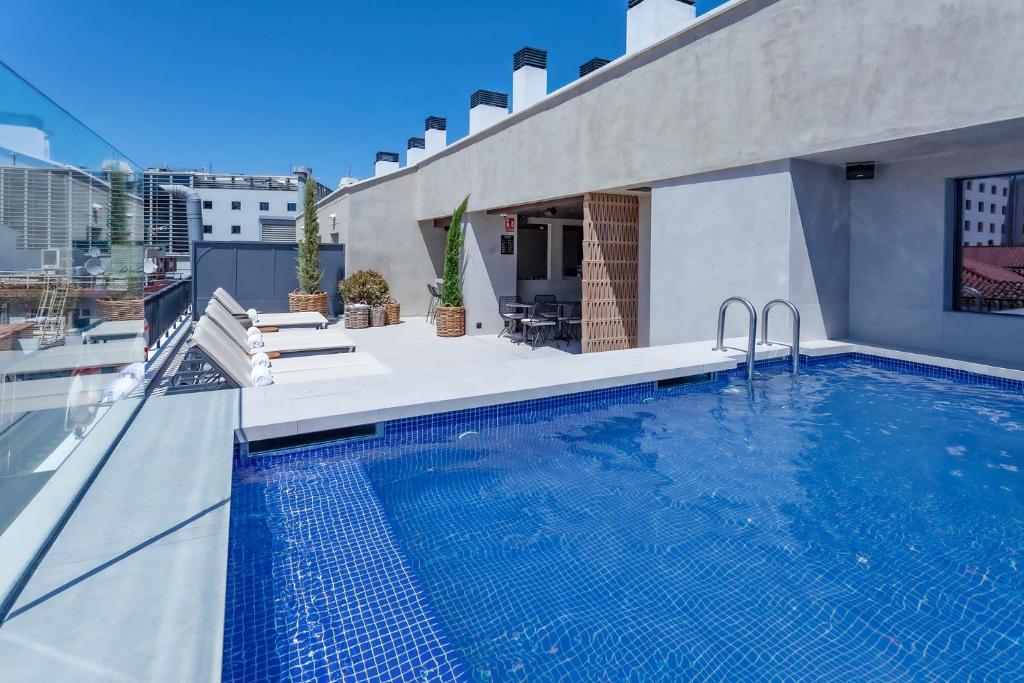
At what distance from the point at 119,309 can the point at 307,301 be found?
438 inches

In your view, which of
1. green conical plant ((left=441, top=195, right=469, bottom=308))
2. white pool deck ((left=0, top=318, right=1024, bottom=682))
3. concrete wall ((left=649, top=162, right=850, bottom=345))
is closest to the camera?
white pool deck ((left=0, top=318, right=1024, bottom=682))

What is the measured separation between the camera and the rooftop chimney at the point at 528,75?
1194cm

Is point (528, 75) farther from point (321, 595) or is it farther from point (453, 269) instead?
point (321, 595)

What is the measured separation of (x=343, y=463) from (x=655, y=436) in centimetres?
234

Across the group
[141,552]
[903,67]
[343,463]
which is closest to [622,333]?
[903,67]

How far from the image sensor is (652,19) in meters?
8.53

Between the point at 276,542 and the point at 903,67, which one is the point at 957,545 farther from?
the point at 903,67

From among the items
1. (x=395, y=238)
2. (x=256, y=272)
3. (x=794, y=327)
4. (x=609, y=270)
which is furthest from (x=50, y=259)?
(x=256, y=272)

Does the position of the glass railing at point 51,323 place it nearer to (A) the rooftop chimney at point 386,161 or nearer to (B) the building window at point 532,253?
(B) the building window at point 532,253

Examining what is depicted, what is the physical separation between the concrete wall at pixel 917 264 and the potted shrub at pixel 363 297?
10.5 m

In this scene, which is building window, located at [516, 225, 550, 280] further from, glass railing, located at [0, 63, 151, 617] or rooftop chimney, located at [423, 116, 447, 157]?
glass railing, located at [0, 63, 151, 617]

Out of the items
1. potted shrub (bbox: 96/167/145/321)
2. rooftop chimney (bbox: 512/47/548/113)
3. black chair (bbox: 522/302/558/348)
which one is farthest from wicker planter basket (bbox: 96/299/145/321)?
rooftop chimney (bbox: 512/47/548/113)

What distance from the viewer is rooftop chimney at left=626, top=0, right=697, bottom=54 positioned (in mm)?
8516

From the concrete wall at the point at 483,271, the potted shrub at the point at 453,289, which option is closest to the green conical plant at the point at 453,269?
the potted shrub at the point at 453,289
